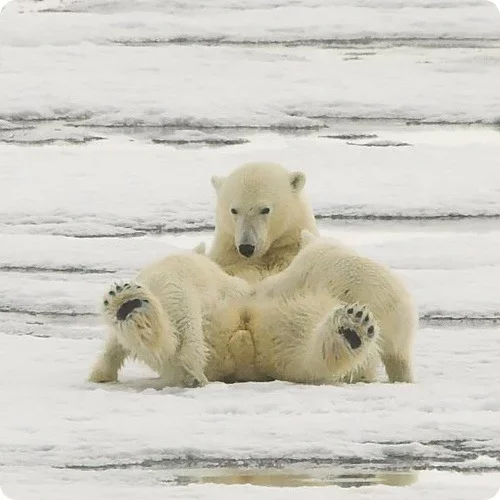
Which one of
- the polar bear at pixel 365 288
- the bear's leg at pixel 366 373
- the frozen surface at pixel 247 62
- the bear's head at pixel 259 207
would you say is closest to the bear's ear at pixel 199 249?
the bear's head at pixel 259 207

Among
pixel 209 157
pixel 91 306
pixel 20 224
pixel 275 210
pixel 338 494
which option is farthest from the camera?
pixel 209 157

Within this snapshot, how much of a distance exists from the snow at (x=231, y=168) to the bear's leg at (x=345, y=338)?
0.15 feet

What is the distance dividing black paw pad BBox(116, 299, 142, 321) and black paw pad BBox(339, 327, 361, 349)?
27 centimetres

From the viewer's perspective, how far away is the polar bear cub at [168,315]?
178 cm

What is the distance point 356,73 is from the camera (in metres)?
3.14

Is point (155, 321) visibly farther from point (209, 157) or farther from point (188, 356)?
point (209, 157)

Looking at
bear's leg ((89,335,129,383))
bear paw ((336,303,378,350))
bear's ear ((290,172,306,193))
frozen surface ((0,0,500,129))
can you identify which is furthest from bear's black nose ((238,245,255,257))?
frozen surface ((0,0,500,129))

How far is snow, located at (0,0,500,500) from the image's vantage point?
173cm

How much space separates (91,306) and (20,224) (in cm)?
37

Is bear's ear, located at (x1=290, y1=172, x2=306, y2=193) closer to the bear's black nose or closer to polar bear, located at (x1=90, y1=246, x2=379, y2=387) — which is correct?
the bear's black nose

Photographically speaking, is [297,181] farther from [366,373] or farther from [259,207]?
[366,373]

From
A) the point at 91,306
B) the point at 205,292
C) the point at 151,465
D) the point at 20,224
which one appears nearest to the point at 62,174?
the point at 20,224

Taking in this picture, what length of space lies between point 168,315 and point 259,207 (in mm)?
337

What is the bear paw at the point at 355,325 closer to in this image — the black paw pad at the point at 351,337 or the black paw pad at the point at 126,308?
the black paw pad at the point at 351,337
